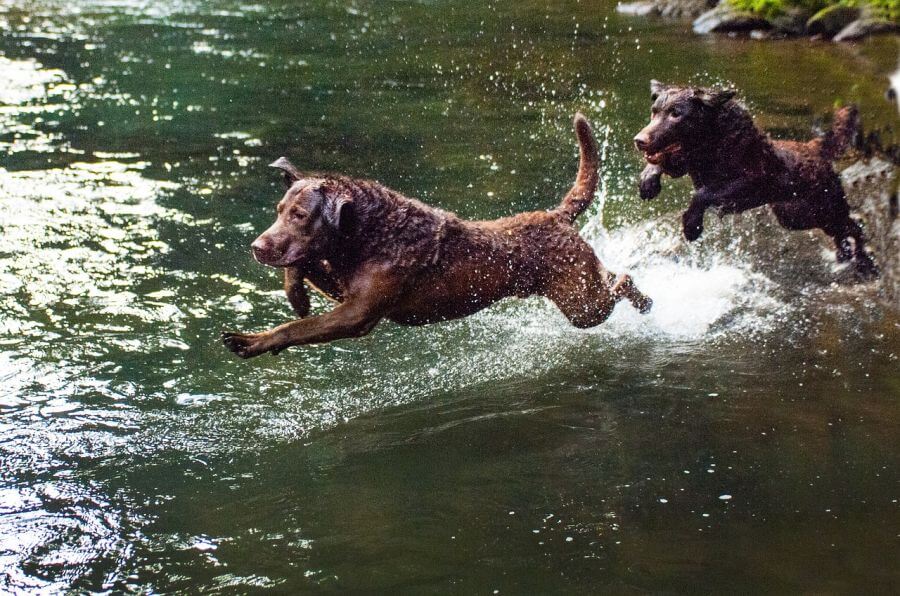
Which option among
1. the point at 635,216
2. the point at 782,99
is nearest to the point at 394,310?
the point at 635,216

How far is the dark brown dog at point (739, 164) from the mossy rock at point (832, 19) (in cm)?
995

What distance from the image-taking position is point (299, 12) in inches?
901

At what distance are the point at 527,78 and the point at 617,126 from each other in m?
3.41

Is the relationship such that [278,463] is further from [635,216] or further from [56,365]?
[635,216]

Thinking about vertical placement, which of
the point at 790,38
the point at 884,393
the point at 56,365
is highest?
the point at 790,38

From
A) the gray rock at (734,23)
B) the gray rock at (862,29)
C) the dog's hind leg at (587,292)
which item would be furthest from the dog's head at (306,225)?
the gray rock at (734,23)

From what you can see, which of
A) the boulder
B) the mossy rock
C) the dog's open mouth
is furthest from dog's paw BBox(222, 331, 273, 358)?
the boulder

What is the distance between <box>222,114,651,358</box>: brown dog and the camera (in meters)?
5.64

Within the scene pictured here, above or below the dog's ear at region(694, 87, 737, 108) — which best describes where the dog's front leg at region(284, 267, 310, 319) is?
below

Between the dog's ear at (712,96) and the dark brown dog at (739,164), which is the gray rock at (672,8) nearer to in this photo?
the dark brown dog at (739,164)

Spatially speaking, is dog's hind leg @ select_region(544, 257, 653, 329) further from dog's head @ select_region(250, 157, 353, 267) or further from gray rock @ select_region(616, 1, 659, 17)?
gray rock @ select_region(616, 1, 659, 17)

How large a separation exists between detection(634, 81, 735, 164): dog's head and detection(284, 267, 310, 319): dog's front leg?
2706 mm

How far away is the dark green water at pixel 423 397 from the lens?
186 inches

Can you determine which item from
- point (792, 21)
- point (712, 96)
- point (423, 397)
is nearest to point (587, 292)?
point (423, 397)
